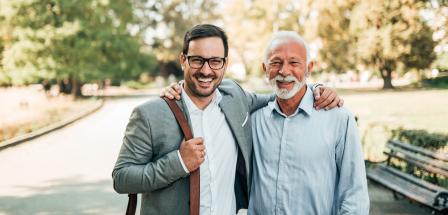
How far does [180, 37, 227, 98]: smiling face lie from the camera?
106 inches

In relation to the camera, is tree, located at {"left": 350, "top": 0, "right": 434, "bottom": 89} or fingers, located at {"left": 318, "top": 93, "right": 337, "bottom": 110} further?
tree, located at {"left": 350, "top": 0, "right": 434, "bottom": 89}

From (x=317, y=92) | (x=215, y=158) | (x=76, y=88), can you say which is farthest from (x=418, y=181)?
(x=76, y=88)

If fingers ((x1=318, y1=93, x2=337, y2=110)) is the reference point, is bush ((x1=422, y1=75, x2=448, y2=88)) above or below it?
below

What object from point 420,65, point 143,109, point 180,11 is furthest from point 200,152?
point 180,11

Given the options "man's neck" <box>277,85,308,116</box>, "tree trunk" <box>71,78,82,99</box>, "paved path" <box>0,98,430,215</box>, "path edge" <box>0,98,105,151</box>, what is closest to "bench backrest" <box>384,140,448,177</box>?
"paved path" <box>0,98,430,215</box>

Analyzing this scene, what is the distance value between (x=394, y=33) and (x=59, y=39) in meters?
24.7

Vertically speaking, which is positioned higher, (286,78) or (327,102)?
(286,78)

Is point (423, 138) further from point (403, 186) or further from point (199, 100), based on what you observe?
point (199, 100)

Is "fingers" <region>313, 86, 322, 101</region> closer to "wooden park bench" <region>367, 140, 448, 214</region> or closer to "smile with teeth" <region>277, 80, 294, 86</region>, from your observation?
"smile with teeth" <region>277, 80, 294, 86</region>

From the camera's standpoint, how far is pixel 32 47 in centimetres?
3050

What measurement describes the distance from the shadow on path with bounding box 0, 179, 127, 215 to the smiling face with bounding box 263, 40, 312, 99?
4.46 metres

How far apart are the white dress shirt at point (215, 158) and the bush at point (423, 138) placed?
5284mm

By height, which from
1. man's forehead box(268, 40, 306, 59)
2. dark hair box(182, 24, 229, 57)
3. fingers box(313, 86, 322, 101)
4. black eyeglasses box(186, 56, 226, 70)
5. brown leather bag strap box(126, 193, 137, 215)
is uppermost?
dark hair box(182, 24, 229, 57)

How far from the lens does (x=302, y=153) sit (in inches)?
110
